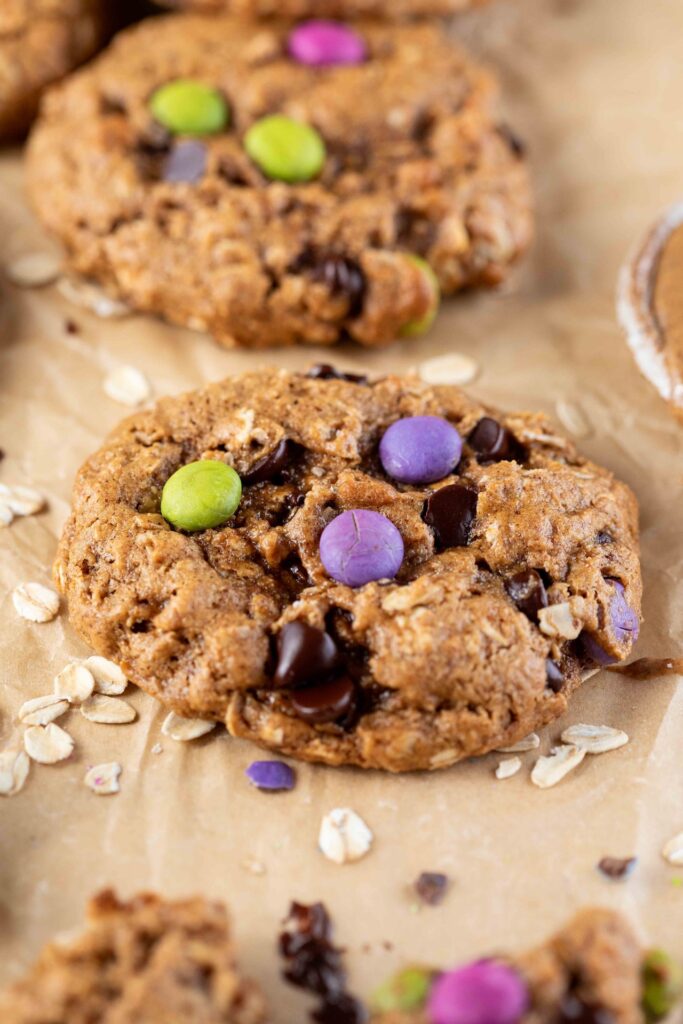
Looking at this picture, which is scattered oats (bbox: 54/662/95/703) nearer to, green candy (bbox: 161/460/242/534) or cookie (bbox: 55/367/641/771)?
cookie (bbox: 55/367/641/771)

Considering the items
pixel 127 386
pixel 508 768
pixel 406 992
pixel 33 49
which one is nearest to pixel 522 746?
pixel 508 768

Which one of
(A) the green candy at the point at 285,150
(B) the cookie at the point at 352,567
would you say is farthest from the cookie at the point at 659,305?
(A) the green candy at the point at 285,150

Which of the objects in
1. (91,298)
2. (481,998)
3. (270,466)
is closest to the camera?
(481,998)

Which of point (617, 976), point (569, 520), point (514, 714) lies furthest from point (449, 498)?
point (617, 976)

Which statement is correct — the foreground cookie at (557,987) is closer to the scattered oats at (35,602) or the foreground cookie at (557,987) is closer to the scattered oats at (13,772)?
the scattered oats at (13,772)

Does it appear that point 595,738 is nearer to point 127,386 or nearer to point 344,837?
point 344,837

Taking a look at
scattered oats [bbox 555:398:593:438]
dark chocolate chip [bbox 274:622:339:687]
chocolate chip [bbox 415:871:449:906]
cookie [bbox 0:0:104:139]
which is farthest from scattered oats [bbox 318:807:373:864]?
cookie [bbox 0:0:104:139]
